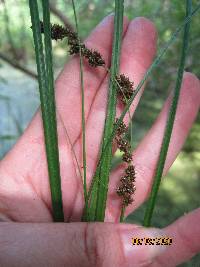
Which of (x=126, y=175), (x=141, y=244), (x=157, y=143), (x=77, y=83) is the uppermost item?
(x=77, y=83)

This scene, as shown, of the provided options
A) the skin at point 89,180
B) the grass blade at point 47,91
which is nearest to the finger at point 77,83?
the skin at point 89,180

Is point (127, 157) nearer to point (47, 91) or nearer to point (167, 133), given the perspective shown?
point (167, 133)

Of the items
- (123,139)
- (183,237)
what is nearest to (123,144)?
(123,139)

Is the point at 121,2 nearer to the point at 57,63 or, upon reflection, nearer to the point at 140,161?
the point at 140,161

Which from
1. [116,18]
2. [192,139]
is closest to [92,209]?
[116,18]

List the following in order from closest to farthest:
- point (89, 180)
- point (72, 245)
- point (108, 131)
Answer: point (72, 245)
point (108, 131)
point (89, 180)

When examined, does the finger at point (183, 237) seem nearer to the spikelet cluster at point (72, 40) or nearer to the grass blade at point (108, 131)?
the grass blade at point (108, 131)

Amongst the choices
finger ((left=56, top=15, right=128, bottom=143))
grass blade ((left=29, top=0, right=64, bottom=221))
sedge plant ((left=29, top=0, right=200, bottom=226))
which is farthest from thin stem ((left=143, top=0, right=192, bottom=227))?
finger ((left=56, top=15, right=128, bottom=143))
